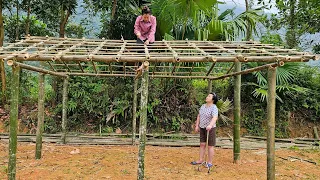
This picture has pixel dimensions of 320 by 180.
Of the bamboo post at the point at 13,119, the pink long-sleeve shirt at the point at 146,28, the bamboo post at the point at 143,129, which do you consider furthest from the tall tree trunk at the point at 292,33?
the bamboo post at the point at 13,119

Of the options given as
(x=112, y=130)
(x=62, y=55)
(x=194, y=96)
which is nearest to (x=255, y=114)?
(x=194, y=96)

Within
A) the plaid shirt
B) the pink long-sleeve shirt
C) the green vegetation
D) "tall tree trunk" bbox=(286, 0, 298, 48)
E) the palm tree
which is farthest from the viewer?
"tall tree trunk" bbox=(286, 0, 298, 48)

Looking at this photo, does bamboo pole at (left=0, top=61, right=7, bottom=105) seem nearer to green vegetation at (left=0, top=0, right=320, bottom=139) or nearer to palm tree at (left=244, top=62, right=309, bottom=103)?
green vegetation at (left=0, top=0, right=320, bottom=139)

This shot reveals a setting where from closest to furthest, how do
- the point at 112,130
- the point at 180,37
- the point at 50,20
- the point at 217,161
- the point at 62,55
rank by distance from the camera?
the point at 62,55, the point at 217,161, the point at 180,37, the point at 112,130, the point at 50,20

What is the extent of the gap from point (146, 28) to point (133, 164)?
2.69 metres

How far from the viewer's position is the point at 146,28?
632cm

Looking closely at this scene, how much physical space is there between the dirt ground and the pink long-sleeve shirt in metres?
2.47

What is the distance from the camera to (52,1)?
8438 millimetres

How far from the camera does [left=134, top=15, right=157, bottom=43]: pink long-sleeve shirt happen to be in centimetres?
624

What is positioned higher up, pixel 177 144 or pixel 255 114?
pixel 255 114

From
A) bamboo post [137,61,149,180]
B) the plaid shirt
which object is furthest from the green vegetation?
bamboo post [137,61,149,180]

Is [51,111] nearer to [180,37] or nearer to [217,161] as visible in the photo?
[180,37]

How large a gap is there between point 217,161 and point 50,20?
289 inches

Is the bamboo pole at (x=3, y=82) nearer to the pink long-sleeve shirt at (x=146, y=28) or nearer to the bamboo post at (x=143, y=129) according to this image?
the pink long-sleeve shirt at (x=146, y=28)
